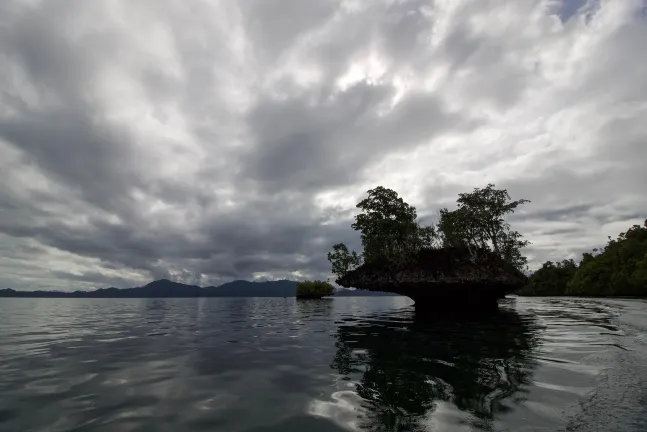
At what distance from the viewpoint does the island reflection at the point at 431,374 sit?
21.2 ft

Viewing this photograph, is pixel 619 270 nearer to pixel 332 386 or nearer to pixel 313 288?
pixel 313 288

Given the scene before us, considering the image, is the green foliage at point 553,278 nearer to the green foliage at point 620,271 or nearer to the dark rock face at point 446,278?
the green foliage at point 620,271

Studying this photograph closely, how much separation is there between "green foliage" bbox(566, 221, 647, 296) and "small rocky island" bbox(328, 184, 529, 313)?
2366 inches

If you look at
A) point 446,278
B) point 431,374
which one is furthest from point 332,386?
point 446,278

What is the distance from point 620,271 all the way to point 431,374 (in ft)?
391

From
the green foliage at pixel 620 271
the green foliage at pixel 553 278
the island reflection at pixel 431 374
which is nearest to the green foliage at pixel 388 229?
the island reflection at pixel 431 374

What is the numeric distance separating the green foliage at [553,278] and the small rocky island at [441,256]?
128 metres

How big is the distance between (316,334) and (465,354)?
28.9 ft

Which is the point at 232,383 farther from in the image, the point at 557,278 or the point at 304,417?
the point at 557,278

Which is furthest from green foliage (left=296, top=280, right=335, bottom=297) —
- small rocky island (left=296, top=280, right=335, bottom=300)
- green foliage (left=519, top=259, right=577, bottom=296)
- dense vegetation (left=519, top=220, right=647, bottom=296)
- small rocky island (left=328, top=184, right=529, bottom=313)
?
green foliage (left=519, top=259, right=577, bottom=296)

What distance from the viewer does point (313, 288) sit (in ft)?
381

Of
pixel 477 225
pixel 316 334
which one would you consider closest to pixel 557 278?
pixel 477 225

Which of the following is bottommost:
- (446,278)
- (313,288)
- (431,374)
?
(431,374)

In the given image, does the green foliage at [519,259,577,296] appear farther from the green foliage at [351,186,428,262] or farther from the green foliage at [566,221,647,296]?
the green foliage at [351,186,428,262]
